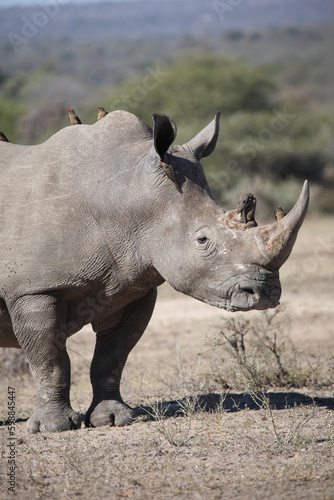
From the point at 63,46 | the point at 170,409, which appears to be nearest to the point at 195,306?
the point at 170,409

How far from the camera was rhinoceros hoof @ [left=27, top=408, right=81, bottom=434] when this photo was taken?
216 inches

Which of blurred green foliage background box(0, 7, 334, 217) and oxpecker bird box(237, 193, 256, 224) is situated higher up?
blurred green foliage background box(0, 7, 334, 217)

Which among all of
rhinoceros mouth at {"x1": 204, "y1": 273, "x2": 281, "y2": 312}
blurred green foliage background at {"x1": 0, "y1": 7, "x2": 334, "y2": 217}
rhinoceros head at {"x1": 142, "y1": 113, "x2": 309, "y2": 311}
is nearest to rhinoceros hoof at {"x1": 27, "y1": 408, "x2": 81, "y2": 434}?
rhinoceros head at {"x1": 142, "y1": 113, "x2": 309, "y2": 311}

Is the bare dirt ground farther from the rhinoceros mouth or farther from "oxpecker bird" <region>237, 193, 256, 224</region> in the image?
"oxpecker bird" <region>237, 193, 256, 224</region>

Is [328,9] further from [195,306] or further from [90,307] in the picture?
[90,307]

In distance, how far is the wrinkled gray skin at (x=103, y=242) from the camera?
5.00 metres

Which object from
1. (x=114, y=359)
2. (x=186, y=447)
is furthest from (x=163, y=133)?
(x=186, y=447)

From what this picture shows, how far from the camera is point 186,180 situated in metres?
5.20

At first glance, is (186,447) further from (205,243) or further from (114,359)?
(205,243)

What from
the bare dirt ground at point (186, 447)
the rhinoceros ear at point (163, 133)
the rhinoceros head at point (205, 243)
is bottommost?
the bare dirt ground at point (186, 447)

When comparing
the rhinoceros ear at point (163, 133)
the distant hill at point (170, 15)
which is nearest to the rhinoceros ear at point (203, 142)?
the rhinoceros ear at point (163, 133)

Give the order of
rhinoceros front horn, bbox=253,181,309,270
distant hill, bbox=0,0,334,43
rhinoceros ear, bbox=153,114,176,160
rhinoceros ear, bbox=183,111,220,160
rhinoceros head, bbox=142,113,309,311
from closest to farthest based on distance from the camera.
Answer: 1. rhinoceros front horn, bbox=253,181,309,270
2. rhinoceros head, bbox=142,113,309,311
3. rhinoceros ear, bbox=153,114,176,160
4. rhinoceros ear, bbox=183,111,220,160
5. distant hill, bbox=0,0,334,43

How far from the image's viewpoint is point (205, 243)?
16.5ft

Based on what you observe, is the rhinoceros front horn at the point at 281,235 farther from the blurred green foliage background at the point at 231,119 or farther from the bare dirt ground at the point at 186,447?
the blurred green foliage background at the point at 231,119
